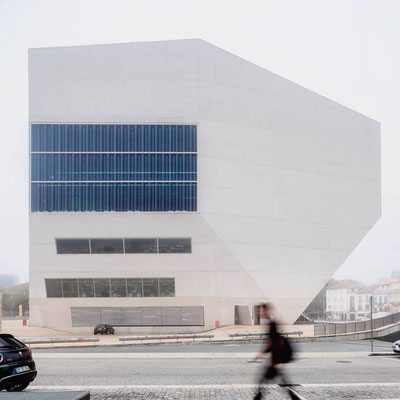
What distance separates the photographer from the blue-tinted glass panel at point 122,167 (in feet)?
166

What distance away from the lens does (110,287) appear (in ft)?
168

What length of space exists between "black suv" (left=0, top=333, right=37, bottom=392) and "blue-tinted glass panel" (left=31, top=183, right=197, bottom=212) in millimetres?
36272

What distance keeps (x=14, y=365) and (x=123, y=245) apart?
3726cm

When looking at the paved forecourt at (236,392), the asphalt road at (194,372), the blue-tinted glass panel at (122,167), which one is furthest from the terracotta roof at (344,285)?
the paved forecourt at (236,392)

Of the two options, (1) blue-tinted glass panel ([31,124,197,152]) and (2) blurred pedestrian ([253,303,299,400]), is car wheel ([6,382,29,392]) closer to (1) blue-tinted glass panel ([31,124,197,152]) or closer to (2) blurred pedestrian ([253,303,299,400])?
(2) blurred pedestrian ([253,303,299,400])

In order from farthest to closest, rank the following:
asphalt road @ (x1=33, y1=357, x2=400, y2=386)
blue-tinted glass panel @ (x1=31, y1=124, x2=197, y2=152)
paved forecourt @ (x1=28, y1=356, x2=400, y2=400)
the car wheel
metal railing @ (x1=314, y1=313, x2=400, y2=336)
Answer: blue-tinted glass panel @ (x1=31, y1=124, x2=197, y2=152), metal railing @ (x1=314, y1=313, x2=400, y2=336), asphalt road @ (x1=33, y1=357, x2=400, y2=386), paved forecourt @ (x1=28, y1=356, x2=400, y2=400), the car wheel

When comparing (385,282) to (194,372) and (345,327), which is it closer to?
(345,327)

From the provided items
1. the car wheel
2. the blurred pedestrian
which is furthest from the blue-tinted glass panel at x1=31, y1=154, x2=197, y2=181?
the blurred pedestrian

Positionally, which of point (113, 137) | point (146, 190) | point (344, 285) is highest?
point (113, 137)

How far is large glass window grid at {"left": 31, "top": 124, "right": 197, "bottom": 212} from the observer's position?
50.6m

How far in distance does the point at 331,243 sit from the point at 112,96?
23.7 m

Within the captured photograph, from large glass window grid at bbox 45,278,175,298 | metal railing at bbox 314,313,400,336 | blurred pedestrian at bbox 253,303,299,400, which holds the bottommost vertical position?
metal railing at bbox 314,313,400,336

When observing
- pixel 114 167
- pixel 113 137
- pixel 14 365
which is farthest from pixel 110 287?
pixel 14 365

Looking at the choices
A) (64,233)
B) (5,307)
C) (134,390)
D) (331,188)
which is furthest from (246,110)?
(5,307)
